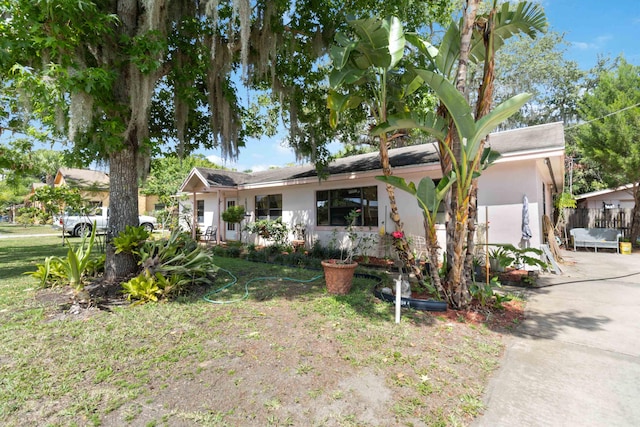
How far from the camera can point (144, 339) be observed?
3.50 metres

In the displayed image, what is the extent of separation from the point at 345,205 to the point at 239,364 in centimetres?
786

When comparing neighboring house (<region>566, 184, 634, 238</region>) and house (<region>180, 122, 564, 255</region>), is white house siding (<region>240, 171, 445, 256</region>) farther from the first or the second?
neighboring house (<region>566, 184, 634, 238</region>)

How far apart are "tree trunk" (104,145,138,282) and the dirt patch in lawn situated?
30.9 inches

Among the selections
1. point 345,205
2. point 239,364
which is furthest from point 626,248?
point 239,364

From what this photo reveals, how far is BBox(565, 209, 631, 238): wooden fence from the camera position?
45.1ft

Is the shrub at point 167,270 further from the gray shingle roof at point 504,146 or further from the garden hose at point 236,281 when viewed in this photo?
the gray shingle roof at point 504,146

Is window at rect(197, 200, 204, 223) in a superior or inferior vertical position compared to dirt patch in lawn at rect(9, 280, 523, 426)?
superior

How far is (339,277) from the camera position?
5.36m

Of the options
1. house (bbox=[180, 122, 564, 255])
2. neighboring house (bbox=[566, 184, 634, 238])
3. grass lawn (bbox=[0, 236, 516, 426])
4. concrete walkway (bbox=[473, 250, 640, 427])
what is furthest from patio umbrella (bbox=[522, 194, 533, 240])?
neighboring house (bbox=[566, 184, 634, 238])

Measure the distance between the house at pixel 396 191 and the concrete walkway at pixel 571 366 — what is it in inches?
88.3

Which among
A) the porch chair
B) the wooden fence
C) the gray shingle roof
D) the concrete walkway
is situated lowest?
the concrete walkway

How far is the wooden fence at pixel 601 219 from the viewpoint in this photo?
13.8m

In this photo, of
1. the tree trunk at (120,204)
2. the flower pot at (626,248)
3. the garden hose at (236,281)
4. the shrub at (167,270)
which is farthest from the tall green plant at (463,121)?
the flower pot at (626,248)

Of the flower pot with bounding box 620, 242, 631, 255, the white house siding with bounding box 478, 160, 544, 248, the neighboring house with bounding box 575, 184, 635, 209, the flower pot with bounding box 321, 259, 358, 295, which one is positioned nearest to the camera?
the flower pot with bounding box 321, 259, 358, 295
